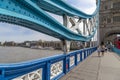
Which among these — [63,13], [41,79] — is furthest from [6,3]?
[63,13]

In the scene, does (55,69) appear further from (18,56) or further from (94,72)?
(18,56)

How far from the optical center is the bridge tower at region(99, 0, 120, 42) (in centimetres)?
5841

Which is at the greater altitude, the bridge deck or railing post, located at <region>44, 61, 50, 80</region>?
railing post, located at <region>44, 61, 50, 80</region>

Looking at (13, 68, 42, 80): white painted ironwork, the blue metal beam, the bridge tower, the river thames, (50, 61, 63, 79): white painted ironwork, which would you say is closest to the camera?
(13, 68, 42, 80): white painted ironwork

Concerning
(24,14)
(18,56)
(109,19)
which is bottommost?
(18,56)

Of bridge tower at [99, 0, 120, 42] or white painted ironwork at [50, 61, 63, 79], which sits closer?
white painted ironwork at [50, 61, 63, 79]

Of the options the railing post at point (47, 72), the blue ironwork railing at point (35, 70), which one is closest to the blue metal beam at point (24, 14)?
the blue ironwork railing at point (35, 70)

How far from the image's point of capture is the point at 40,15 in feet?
23.1

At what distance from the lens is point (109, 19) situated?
59469 millimetres

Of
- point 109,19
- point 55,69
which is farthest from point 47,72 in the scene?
point 109,19

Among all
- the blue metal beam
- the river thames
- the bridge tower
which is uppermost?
the bridge tower

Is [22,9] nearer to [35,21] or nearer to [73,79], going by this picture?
[35,21]

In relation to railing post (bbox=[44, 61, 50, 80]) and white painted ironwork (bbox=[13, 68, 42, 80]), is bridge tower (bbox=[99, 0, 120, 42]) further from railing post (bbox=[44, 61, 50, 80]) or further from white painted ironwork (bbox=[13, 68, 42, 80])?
white painted ironwork (bbox=[13, 68, 42, 80])

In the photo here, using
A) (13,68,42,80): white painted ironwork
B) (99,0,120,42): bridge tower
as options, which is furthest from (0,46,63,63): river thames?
(99,0,120,42): bridge tower
